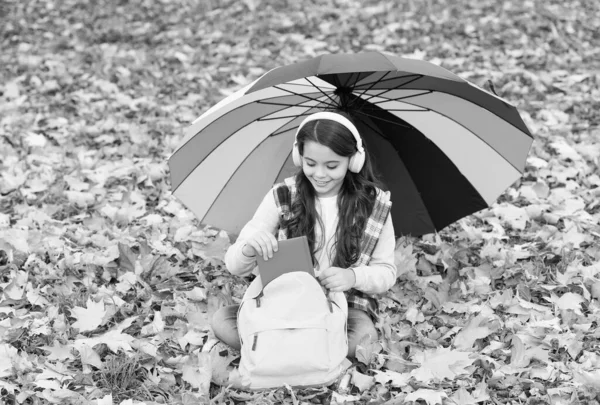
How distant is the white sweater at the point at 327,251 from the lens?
9.18ft

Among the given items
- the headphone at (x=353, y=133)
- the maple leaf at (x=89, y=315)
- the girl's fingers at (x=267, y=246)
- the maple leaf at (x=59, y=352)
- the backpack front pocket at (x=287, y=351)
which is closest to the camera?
the backpack front pocket at (x=287, y=351)

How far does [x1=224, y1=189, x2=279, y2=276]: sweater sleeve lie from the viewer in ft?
9.14

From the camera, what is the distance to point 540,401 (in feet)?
8.40

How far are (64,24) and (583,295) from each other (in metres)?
6.60

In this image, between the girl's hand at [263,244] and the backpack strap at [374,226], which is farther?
the backpack strap at [374,226]

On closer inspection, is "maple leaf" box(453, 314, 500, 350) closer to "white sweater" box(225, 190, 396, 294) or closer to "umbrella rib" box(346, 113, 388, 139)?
"white sweater" box(225, 190, 396, 294)

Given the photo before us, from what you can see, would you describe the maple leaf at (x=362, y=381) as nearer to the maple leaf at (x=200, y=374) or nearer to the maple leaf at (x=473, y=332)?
the maple leaf at (x=473, y=332)

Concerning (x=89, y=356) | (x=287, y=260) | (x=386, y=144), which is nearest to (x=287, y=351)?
(x=287, y=260)

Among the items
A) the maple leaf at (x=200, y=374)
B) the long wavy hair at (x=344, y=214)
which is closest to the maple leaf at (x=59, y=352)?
the maple leaf at (x=200, y=374)

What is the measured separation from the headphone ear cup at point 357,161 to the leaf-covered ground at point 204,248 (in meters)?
0.71

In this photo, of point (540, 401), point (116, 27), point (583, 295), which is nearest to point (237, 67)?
point (116, 27)

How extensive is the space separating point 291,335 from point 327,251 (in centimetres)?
51

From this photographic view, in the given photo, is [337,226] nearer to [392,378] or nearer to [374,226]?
[374,226]

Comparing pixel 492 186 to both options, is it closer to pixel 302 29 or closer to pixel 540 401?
pixel 540 401
